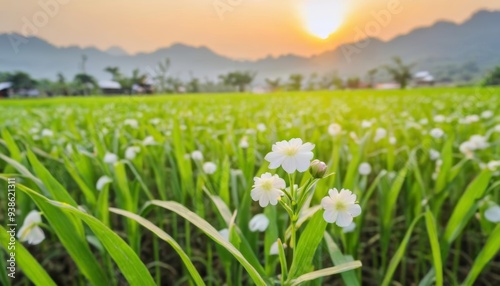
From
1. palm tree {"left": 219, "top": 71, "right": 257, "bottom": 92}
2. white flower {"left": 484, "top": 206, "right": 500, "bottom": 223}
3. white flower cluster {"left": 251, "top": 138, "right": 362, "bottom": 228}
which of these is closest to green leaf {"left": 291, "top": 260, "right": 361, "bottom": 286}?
white flower cluster {"left": 251, "top": 138, "right": 362, "bottom": 228}

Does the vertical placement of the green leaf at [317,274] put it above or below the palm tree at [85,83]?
above

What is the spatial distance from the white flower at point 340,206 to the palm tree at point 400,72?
61949mm

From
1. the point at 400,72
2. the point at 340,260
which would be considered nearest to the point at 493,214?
the point at 340,260

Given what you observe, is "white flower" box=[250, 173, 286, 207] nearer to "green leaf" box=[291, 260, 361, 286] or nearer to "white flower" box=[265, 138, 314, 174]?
"white flower" box=[265, 138, 314, 174]

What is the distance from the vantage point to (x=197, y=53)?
10781cm

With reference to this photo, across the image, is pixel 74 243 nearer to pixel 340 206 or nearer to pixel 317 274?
pixel 317 274

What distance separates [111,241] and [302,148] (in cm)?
42

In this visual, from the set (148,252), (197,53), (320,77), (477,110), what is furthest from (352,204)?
(197,53)

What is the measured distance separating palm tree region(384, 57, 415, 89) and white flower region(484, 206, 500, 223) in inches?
2401

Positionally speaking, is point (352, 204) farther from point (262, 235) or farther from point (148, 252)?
point (148, 252)

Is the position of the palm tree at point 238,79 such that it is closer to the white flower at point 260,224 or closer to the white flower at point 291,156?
the white flower at point 260,224

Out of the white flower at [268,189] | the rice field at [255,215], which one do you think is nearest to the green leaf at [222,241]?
the rice field at [255,215]

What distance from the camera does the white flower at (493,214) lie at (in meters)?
1.44

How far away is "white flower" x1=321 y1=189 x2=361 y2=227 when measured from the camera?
0.62 metres
